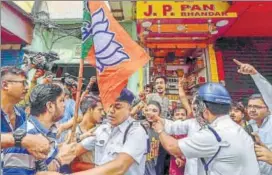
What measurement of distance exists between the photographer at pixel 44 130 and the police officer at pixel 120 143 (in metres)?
0.24

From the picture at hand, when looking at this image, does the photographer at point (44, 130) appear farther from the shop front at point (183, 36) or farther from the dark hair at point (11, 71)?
the shop front at point (183, 36)

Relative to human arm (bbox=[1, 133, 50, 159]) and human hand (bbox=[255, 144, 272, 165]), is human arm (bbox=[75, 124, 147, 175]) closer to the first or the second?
human arm (bbox=[1, 133, 50, 159])

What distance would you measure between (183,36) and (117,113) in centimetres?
559

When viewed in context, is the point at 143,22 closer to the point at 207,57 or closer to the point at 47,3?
Result: the point at 207,57

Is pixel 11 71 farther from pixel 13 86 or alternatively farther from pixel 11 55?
pixel 11 55

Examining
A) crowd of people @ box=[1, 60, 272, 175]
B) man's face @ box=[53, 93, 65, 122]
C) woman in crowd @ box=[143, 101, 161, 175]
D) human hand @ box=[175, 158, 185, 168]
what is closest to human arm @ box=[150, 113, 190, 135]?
woman in crowd @ box=[143, 101, 161, 175]

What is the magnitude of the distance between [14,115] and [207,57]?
21.2ft

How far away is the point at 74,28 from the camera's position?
1204 cm

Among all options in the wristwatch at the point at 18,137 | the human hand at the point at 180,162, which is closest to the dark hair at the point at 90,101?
the human hand at the point at 180,162

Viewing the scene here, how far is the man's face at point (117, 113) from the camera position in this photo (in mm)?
3520

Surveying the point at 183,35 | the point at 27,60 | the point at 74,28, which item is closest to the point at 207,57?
the point at 183,35

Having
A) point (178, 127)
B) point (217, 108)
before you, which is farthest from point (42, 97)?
point (178, 127)

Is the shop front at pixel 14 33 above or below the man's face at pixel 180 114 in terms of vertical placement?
above

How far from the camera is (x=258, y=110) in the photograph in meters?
4.63
